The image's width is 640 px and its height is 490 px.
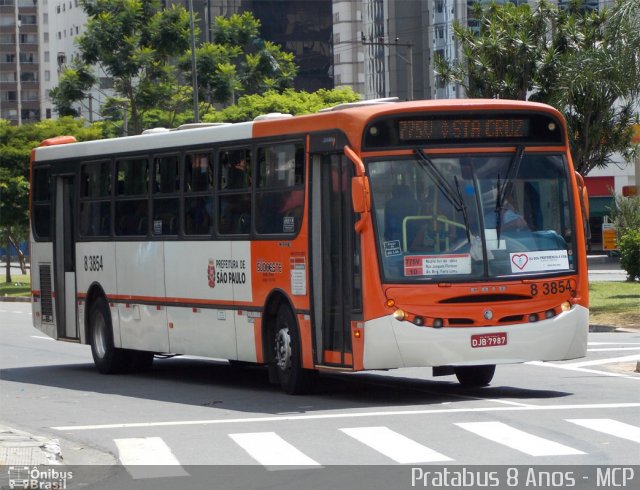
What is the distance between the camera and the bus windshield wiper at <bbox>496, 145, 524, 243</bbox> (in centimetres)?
1484

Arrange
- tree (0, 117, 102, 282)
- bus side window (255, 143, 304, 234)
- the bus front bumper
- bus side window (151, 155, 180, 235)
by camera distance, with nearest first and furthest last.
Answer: the bus front bumper < bus side window (255, 143, 304, 234) < bus side window (151, 155, 180, 235) < tree (0, 117, 102, 282)

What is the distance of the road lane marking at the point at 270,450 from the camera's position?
11.0 metres

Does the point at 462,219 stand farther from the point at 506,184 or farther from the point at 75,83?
the point at 75,83

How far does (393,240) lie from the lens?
14.6 metres

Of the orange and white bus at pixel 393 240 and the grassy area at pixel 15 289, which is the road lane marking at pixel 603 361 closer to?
the orange and white bus at pixel 393 240

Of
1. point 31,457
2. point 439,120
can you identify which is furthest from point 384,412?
point 31,457

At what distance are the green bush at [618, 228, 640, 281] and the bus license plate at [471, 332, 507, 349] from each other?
2567cm

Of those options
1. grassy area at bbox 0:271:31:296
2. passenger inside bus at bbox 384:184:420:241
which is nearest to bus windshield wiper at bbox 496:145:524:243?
passenger inside bus at bbox 384:184:420:241

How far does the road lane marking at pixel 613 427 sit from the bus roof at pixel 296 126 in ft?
12.4

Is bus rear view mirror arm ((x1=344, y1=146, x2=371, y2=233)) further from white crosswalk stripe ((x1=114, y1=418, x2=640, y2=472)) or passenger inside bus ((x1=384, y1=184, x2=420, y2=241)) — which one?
white crosswalk stripe ((x1=114, y1=418, x2=640, y2=472))

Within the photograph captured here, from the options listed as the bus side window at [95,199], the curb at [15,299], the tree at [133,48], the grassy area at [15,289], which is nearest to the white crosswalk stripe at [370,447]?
the bus side window at [95,199]

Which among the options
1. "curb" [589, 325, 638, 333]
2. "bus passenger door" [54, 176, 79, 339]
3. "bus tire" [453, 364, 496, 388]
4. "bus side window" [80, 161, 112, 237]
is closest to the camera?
"bus tire" [453, 364, 496, 388]

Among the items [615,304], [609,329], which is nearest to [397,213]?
[609,329]

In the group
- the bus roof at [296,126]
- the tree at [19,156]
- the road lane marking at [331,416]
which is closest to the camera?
the road lane marking at [331,416]
